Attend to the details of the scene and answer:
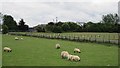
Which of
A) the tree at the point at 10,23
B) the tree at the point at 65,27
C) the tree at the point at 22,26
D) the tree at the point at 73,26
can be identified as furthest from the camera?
the tree at the point at 22,26

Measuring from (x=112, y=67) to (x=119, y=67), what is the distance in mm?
401

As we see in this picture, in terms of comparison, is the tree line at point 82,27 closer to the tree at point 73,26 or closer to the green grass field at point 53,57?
the tree at point 73,26

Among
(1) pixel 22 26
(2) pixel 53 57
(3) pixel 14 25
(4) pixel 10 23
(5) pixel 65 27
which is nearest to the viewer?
(2) pixel 53 57

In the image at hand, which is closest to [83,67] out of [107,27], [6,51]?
[6,51]

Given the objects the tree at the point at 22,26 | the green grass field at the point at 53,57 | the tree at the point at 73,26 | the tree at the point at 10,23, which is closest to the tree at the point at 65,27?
the tree at the point at 73,26

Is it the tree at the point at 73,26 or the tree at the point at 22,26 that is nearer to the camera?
the tree at the point at 73,26

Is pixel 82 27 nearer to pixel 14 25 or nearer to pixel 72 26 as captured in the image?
pixel 72 26

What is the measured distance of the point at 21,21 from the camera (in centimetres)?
14262

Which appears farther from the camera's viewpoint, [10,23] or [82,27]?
[10,23]

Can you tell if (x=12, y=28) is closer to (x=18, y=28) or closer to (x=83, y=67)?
(x=18, y=28)

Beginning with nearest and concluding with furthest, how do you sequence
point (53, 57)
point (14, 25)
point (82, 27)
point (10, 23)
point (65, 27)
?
point (53, 57) < point (65, 27) < point (82, 27) < point (10, 23) < point (14, 25)

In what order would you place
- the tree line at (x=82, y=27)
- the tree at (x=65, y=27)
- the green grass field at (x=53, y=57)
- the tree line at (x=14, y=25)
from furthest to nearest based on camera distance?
the tree line at (x=14, y=25) < the tree at (x=65, y=27) < the tree line at (x=82, y=27) < the green grass field at (x=53, y=57)

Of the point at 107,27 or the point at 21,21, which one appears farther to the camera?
the point at 21,21

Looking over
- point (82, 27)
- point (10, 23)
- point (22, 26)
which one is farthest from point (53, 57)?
point (22, 26)
